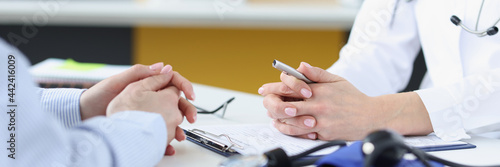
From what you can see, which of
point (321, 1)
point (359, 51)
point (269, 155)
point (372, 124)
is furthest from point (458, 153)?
point (321, 1)

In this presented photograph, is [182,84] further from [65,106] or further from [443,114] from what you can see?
[443,114]

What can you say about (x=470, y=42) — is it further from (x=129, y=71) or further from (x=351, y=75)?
(x=129, y=71)

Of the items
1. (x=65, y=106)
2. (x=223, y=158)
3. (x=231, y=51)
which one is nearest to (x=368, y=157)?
(x=223, y=158)

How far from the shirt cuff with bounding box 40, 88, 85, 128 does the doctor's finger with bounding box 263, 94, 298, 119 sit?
303mm

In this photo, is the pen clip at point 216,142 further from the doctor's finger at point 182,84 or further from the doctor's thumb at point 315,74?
the doctor's thumb at point 315,74

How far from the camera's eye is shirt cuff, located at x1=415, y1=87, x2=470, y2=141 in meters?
0.81

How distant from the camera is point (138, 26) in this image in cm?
281

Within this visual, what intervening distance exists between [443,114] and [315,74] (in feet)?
0.73

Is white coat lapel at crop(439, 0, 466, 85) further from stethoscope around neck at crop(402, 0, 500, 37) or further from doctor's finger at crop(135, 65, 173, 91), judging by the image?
doctor's finger at crop(135, 65, 173, 91)

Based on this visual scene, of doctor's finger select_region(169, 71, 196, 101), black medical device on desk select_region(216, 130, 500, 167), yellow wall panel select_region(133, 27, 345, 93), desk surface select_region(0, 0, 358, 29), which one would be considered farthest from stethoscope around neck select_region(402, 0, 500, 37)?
yellow wall panel select_region(133, 27, 345, 93)

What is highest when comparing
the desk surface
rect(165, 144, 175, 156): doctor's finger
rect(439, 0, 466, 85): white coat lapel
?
the desk surface

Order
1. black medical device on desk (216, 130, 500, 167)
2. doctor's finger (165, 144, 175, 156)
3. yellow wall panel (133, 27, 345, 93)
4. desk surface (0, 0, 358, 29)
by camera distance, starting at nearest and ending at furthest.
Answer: black medical device on desk (216, 130, 500, 167) < doctor's finger (165, 144, 175, 156) < desk surface (0, 0, 358, 29) < yellow wall panel (133, 27, 345, 93)

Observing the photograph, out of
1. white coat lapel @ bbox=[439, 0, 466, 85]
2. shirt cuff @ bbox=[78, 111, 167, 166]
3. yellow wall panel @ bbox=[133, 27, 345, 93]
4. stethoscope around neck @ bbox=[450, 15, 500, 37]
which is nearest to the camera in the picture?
shirt cuff @ bbox=[78, 111, 167, 166]

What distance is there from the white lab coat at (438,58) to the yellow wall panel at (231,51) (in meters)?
1.45
